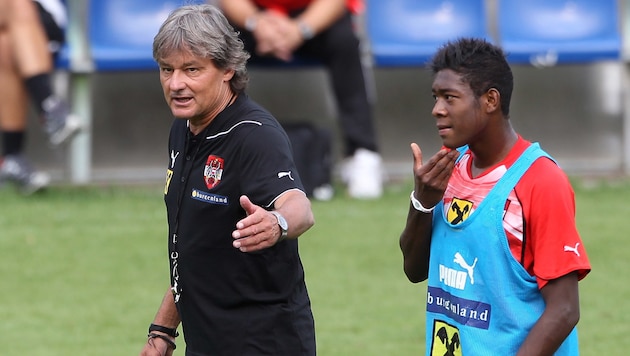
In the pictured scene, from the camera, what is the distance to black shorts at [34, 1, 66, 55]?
9.47 meters

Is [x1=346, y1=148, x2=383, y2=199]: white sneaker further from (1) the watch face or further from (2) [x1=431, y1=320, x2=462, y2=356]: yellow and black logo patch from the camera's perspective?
(1) the watch face

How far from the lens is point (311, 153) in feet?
30.6

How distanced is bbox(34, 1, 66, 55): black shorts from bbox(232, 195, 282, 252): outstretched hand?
650cm

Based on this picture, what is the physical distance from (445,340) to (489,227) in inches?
17.0

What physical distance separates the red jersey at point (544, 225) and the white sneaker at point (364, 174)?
5818 mm

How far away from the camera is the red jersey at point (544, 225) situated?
3432 mm

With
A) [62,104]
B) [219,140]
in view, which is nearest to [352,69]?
[62,104]

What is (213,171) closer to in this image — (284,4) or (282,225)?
(282,225)

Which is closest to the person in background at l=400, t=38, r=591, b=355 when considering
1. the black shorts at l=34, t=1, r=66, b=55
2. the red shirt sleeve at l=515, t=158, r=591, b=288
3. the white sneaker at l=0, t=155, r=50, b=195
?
the red shirt sleeve at l=515, t=158, r=591, b=288

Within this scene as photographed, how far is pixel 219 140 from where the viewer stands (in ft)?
12.3

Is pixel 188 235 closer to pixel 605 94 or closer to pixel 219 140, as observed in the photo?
pixel 219 140

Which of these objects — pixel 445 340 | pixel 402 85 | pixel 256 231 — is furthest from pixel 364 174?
pixel 256 231

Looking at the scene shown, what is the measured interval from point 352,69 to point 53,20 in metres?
2.35

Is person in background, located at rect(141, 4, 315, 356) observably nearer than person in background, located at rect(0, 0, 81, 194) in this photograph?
Yes
